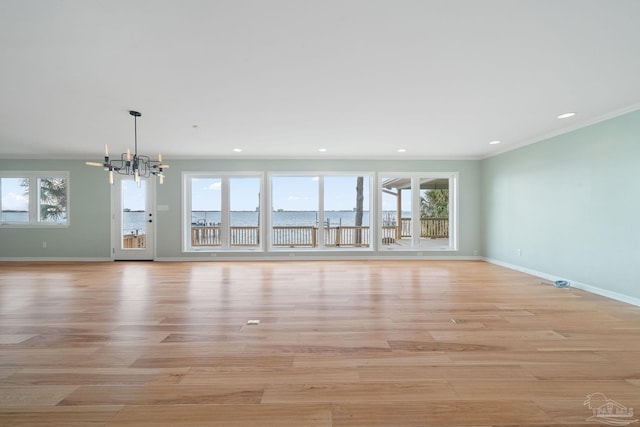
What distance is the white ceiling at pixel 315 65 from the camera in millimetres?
1791

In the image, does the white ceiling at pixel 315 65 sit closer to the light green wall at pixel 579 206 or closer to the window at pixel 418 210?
the light green wall at pixel 579 206

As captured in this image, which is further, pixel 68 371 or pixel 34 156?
pixel 34 156

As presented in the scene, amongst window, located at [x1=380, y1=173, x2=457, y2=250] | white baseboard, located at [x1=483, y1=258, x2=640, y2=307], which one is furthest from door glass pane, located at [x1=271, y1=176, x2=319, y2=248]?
white baseboard, located at [x1=483, y1=258, x2=640, y2=307]


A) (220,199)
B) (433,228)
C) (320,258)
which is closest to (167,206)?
(220,199)

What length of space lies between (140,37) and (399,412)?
3.04m

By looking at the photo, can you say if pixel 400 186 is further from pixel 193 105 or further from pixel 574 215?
pixel 193 105

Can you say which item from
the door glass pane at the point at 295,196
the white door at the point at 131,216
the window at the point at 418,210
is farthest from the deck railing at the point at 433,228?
the white door at the point at 131,216

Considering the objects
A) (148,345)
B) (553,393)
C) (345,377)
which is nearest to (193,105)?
→ (148,345)

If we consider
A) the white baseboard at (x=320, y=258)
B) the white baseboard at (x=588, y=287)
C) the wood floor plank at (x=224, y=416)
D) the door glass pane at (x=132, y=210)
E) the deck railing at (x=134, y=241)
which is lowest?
the wood floor plank at (x=224, y=416)

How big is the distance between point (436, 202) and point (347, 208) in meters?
2.33

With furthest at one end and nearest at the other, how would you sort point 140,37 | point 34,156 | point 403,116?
point 34,156
point 403,116
point 140,37

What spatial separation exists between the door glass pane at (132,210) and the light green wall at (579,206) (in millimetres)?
8101

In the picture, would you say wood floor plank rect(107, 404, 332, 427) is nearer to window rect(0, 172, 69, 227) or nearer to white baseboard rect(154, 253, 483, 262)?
white baseboard rect(154, 253, 483, 262)

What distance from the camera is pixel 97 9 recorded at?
5.76 ft
